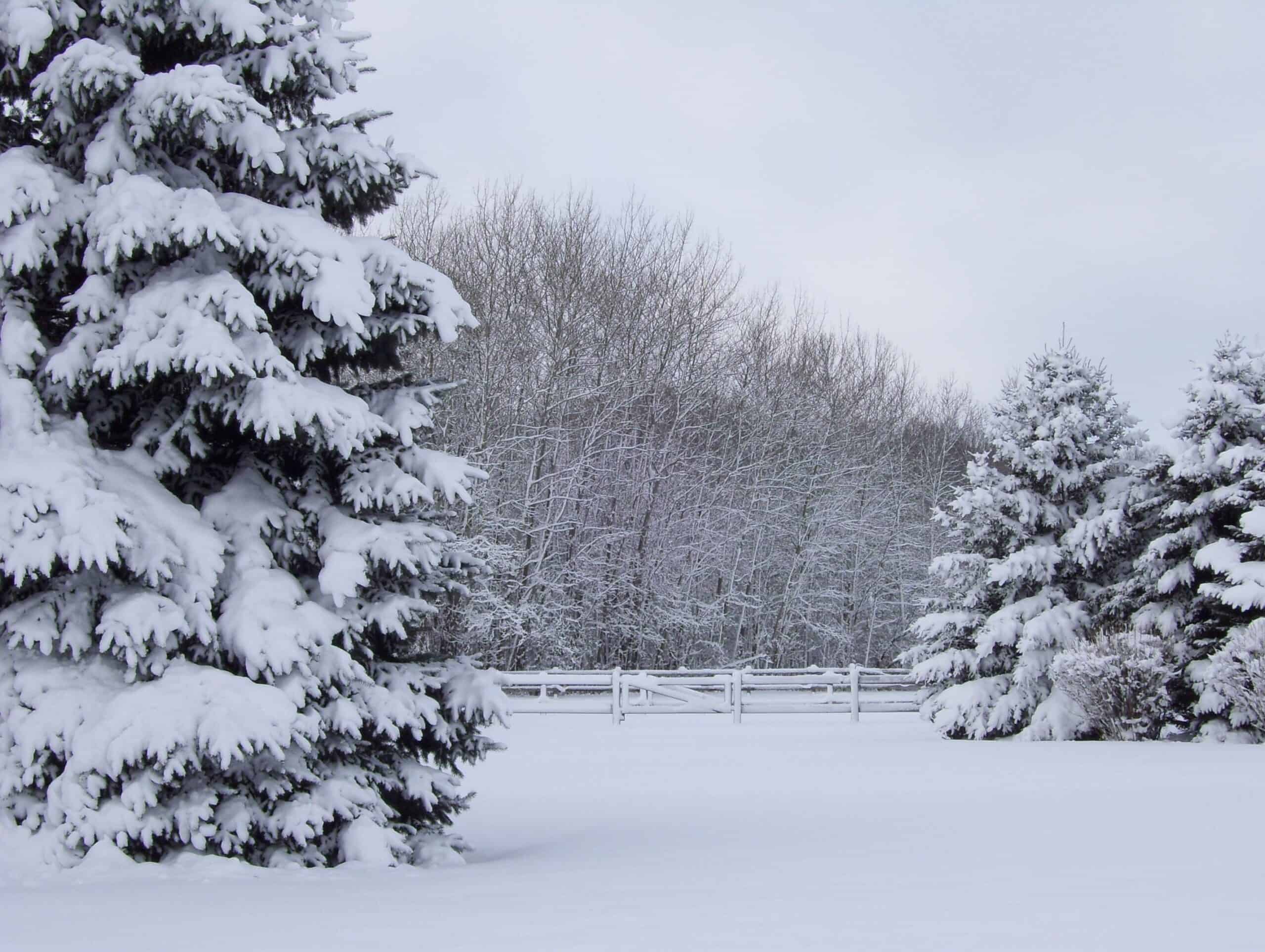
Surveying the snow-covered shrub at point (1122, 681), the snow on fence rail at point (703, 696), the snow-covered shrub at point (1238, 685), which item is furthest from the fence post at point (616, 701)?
the snow-covered shrub at point (1238, 685)

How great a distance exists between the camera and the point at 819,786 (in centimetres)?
1326

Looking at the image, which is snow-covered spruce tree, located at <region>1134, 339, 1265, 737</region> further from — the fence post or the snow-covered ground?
the fence post

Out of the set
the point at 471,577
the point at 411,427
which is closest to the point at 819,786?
the point at 471,577

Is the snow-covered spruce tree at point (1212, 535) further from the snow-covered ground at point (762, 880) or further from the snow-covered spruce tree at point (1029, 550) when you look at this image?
the snow-covered ground at point (762, 880)

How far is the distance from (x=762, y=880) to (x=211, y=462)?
446 cm

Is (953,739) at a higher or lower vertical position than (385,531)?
lower

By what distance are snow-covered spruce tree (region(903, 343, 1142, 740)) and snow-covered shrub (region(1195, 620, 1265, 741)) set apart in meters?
2.30

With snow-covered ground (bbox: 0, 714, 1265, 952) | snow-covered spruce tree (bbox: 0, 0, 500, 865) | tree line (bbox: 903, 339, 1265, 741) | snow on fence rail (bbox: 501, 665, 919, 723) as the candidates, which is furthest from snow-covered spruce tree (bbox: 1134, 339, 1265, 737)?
snow-covered spruce tree (bbox: 0, 0, 500, 865)

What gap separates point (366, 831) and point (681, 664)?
109 feet

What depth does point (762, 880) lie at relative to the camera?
24.9 feet

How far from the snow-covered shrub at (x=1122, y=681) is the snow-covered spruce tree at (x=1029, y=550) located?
103 cm

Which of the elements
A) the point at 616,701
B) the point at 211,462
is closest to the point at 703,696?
the point at 616,701

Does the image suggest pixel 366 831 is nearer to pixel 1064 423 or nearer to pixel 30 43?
pixel 30 43

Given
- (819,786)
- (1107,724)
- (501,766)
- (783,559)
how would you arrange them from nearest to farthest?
(819,786) → (501,766) → (1107,724) → (783,559)
